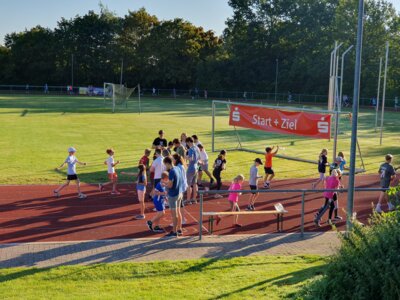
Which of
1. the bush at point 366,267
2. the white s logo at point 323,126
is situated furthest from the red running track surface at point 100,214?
the bush at point 366,267

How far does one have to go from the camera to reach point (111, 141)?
96.0ft

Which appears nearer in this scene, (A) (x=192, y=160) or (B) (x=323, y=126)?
(A) (x=192, y=160)

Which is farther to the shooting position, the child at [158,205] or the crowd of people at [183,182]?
the child at [158,205]

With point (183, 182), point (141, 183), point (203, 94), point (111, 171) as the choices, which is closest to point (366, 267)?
point (183, 182)

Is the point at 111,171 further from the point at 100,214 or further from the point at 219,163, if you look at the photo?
the point at 219,163

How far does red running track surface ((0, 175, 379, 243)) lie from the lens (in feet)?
41.2

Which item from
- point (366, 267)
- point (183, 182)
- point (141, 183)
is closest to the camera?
point (366, 267)

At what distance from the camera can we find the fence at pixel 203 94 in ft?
257

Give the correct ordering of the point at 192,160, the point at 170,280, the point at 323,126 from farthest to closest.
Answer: the point at 323,126, the point at 192,160, the point at 170,280

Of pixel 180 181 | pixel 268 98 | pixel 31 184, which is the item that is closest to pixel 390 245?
pixel 180 181

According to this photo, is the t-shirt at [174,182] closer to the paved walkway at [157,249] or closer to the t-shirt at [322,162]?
the paved walkway at [157,249]

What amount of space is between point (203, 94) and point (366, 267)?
78706mm

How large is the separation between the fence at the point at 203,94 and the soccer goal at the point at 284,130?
138 ft

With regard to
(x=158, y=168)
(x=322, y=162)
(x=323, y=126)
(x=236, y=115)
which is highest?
(x=236, y=115)
